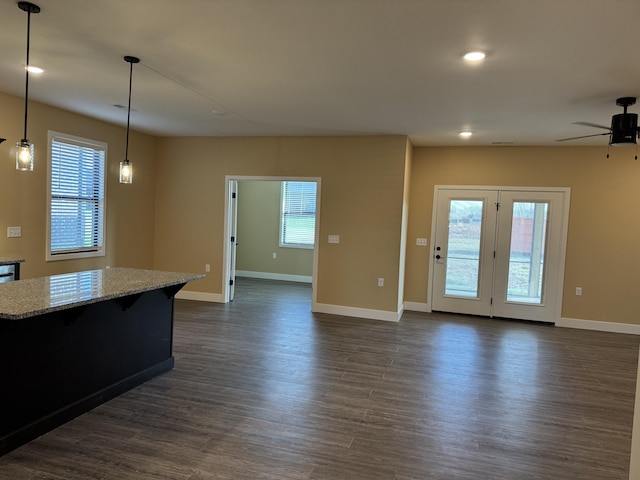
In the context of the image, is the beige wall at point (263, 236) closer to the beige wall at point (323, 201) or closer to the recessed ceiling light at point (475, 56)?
the beige wall at point (323, 201)

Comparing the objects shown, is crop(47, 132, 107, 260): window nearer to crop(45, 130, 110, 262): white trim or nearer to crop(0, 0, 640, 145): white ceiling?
crop(45, 130, 110, 262): white trim

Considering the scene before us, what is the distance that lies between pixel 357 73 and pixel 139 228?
470cm

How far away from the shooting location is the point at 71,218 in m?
5.38

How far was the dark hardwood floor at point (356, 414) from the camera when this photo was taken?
2.48 meters

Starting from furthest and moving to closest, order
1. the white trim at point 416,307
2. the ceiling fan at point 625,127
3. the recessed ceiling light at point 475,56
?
the white trim at point 416,307, the ceiling fan at point 625,127, the recessed ceiling light at point 475,56

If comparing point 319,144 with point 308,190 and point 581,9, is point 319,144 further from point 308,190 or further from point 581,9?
point 581,9

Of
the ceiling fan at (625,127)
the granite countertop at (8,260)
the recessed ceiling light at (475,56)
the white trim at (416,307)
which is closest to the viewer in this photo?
the recessed ceiling light at (475,56)

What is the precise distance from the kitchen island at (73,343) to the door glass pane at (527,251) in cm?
494

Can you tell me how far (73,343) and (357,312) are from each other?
4014 mm

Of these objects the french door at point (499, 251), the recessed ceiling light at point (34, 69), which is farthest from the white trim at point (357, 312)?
the recessed ceiling light at point (34, 69)

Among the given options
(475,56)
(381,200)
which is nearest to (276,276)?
(381,200)

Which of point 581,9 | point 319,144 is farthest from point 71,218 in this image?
point 581,9

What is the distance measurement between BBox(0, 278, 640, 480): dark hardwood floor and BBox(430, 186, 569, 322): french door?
116 cm

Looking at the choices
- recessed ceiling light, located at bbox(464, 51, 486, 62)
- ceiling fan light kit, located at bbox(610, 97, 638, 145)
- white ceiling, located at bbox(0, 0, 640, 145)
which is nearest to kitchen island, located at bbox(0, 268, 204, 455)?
white ceiling, located at bbox(0, 0, 640, 145)
